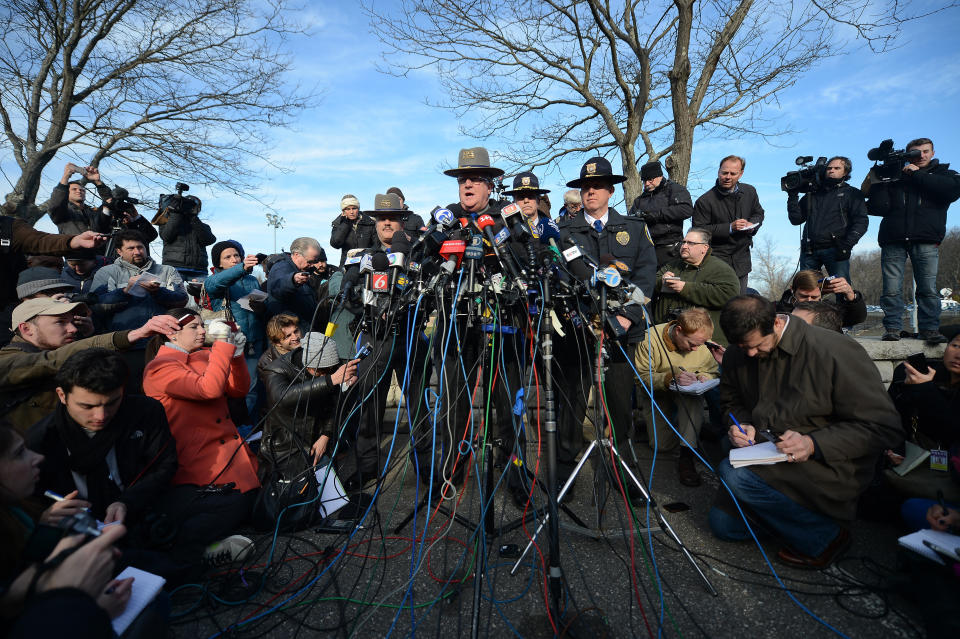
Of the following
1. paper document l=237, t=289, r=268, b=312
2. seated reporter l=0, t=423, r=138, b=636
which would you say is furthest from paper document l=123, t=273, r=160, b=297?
seated reporter l=0, t=423, r=138, b=636

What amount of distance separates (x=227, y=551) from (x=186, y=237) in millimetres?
4061

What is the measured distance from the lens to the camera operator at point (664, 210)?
5.29 metres

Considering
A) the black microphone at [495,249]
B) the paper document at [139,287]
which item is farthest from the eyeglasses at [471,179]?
the paper document at [139,287]

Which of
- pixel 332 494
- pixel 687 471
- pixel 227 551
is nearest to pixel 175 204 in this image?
pixel 332 494

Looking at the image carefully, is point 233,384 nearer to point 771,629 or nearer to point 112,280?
point 112,280

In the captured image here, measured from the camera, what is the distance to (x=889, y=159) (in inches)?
205

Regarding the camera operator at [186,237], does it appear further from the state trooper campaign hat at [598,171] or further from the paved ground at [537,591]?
the state trooper campaign hat at [598,171]

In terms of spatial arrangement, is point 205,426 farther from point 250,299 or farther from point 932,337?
point 932,337

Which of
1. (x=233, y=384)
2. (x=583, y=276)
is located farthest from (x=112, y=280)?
(x=583, y=276)

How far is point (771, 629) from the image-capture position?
85.5 inches

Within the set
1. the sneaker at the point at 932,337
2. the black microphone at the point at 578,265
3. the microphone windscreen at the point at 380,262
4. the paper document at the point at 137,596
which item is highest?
the microphone windscreen at the point at 380,262

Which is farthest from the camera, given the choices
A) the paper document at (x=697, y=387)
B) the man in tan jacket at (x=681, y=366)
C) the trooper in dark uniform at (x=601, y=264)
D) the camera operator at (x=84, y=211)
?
the camera operator at (x=84, y=211)

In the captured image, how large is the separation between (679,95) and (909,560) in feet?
25.3

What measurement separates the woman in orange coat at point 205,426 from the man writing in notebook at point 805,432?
2.92m
